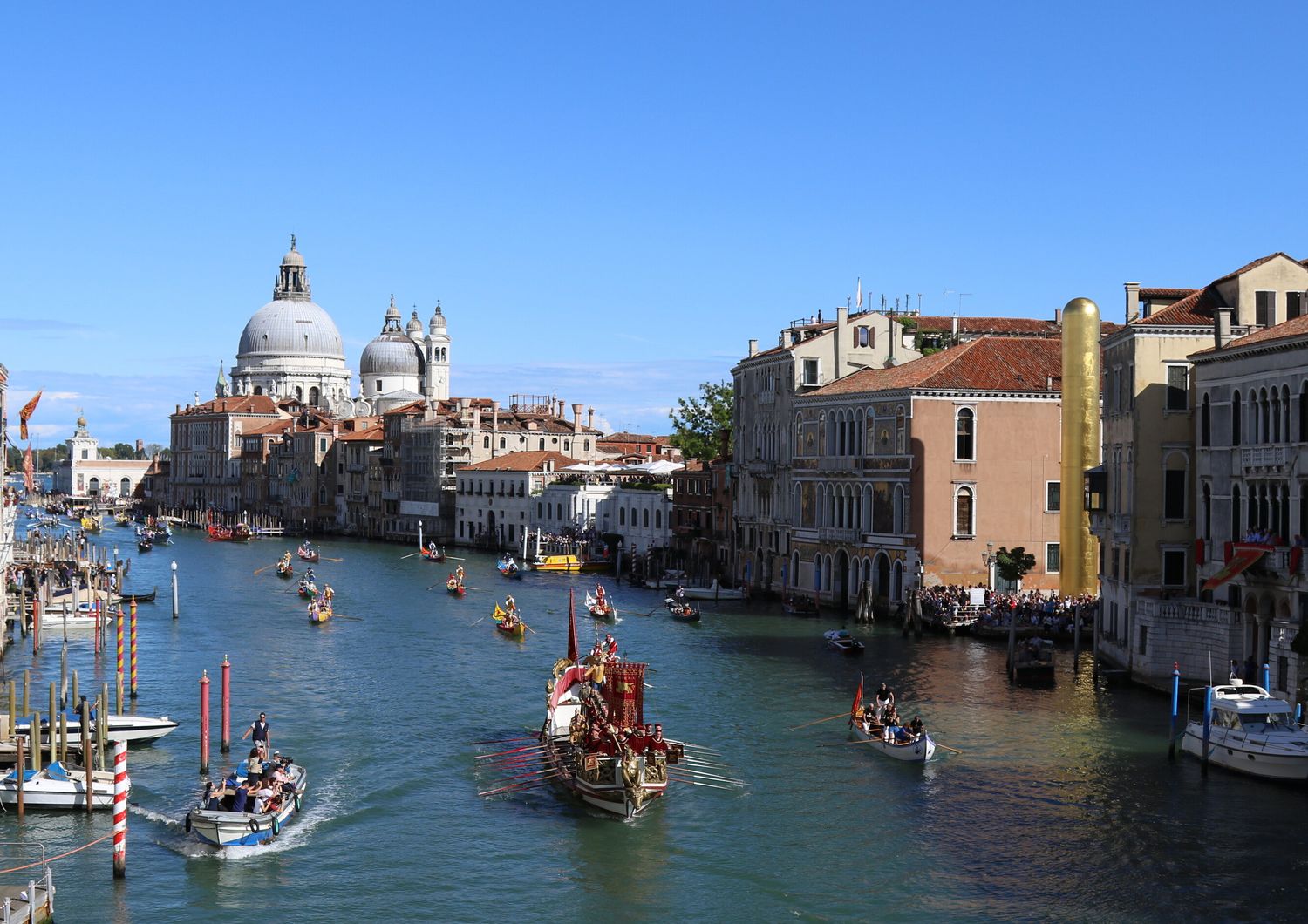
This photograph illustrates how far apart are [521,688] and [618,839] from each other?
13.1 metres

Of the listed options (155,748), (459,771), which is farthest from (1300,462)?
(155,748)

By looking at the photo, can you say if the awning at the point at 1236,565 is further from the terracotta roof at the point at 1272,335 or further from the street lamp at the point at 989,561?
the street lamp at the point at 989,561

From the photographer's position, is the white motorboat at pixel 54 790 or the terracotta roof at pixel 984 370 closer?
the white motorboat at pixel 54 790

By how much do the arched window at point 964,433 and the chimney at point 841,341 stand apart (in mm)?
7518

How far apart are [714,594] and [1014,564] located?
39.3 feet

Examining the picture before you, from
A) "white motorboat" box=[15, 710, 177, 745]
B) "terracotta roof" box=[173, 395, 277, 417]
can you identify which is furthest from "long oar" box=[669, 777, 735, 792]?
"terracotta roof" box=[173, 395, 277, 417]

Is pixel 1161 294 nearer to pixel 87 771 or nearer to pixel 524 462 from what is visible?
pixel 87 771

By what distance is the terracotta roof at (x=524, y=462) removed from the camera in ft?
276

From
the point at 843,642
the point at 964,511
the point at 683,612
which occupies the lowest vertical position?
the point at 843,642

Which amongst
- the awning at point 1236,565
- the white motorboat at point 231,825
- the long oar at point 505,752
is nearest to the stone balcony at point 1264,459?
the awning at point 1236,565

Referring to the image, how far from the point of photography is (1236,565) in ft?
95.8

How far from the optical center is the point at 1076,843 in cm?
2180

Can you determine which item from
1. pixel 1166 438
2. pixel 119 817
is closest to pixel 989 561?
pixel 1166 438

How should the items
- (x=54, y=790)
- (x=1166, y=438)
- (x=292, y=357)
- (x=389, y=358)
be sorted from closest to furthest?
(x=54, y=790)
(x=1166, y=438)
(x=389, y=358)
(x=292, y=357)
